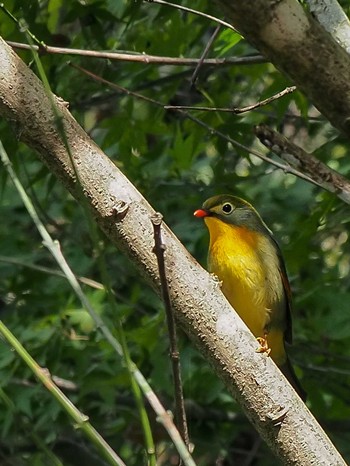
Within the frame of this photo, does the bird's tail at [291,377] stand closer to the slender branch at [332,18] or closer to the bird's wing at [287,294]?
the bird's wing at [287,294]

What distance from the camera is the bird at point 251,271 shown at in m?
5.05

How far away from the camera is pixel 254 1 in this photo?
5.99 ft

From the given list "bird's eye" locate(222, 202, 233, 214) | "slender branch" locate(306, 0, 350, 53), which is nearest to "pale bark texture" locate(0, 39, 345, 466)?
"slender branch" locate(306, 0, 350, 53)

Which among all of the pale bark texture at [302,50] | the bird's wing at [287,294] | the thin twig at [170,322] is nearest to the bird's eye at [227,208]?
the bird's wing at [287,294]

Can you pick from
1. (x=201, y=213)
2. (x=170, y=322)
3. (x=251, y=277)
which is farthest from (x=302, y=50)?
(x=201, y=213)

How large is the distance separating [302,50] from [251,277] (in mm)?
3217

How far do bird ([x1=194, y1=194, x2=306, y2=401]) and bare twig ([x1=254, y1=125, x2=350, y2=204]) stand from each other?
2243 millimetres

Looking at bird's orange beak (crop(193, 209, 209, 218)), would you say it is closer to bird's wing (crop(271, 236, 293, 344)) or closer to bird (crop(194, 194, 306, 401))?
bird (crop(194, 194, 306, 401))

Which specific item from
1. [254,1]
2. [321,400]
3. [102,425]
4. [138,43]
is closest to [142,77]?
[138,43]

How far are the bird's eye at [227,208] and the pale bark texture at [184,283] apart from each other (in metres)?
2.59

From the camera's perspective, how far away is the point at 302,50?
6.31 feet

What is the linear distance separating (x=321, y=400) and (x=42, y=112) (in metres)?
3.56

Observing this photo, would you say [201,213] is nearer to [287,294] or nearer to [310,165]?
[287,294]

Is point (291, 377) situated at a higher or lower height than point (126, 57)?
lower
